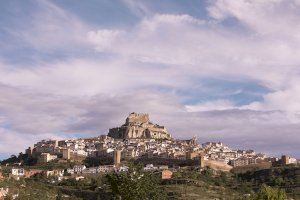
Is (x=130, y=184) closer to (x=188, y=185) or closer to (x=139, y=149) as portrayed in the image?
(x=188, y=185)

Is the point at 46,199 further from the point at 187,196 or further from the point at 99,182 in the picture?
the point at 99,182

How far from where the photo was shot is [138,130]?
452 feet

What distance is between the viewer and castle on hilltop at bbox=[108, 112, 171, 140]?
137375 millimetres

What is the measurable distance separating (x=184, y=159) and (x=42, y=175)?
90.3ft

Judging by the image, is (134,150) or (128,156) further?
(134,150)

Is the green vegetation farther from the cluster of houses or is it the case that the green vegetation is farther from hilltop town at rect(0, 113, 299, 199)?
the cluster of houses

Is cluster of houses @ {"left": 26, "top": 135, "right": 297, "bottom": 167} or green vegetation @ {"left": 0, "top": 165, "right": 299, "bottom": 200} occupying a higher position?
cluster of houses @ {"left": 26, "top": 135, "right": 297, "bottom": 167}

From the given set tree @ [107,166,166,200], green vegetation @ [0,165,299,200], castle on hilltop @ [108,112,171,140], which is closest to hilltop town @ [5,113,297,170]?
castle on hilltop @ [108,112,171,140]

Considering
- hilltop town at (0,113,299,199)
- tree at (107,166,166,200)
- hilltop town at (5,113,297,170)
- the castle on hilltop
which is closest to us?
tree at (107,166,166,200)

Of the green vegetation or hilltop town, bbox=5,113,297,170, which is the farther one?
hilltop town, bbox=5,113,297,170

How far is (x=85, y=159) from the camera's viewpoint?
368 ft

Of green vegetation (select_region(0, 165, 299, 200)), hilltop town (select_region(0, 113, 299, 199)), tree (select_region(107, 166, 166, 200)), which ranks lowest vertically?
green vegetation (select_region(0, 165, 299, 200))

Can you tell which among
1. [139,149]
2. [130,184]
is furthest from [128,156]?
[130,184]

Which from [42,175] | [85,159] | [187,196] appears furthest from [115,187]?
[85,159]
